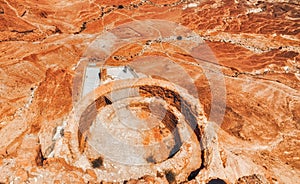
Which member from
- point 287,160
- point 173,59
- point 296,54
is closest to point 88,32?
point 173,59

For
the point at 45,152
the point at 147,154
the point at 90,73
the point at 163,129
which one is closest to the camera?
the point at 45,152

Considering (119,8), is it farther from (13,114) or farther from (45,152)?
(45,152)

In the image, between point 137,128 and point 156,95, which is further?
point 137,128

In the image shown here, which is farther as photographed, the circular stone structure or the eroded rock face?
the circular stone structure

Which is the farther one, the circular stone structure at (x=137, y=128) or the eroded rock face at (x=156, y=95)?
the circular stone structure at (x=137, y=128)

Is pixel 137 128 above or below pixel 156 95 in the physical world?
below
